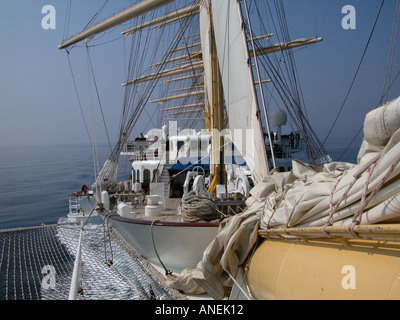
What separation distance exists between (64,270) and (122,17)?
27.8ft

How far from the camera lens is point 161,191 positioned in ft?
39.9

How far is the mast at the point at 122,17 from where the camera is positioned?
12.0 m

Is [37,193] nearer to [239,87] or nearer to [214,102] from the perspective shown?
[214,102]

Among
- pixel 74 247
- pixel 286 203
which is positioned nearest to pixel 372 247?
pixel 286 203

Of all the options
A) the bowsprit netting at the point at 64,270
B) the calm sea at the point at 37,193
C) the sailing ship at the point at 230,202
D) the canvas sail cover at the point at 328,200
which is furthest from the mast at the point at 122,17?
the calm sea at the point at 37,193

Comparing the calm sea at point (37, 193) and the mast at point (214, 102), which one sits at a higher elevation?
the mast at point (214, 102)

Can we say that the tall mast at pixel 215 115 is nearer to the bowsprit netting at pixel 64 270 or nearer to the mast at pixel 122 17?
the mast at pixel 122 17

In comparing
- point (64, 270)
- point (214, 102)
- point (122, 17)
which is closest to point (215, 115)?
point (214, 102)

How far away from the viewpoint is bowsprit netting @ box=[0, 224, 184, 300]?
7223 mm

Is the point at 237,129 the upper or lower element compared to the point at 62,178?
upper

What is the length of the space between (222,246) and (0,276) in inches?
249

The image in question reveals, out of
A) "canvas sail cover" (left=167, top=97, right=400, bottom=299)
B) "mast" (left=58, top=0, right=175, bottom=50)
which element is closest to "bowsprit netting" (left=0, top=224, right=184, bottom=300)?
"canvas sail cover" (left=167, top=97, right=400, bottom=299)

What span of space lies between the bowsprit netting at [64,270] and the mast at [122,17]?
734 centimetres
